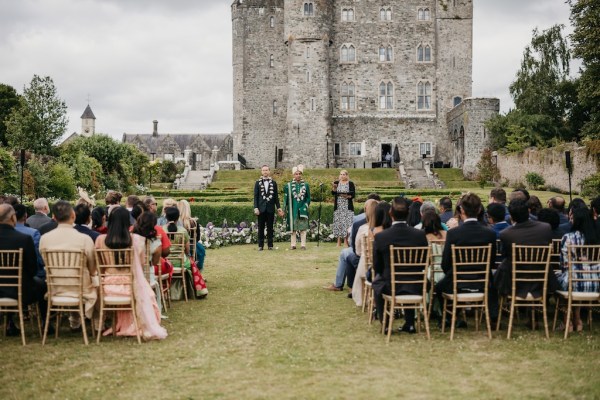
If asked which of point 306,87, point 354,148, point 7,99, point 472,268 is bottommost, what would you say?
point 472,268

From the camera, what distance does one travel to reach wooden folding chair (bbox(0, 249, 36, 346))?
8344 millimetres

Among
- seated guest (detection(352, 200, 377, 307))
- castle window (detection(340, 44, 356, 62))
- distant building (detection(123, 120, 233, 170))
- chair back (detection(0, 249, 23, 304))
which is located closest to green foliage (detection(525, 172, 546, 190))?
castle window (detection(340, 44, 356, 62))

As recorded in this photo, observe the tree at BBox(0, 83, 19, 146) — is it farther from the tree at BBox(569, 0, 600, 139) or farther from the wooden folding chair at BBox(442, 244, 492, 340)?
the wooden folding chair at BBox(442, 244, 492, 340)

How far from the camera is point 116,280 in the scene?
8.66m

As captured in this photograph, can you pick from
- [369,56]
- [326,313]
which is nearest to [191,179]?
[369,56]

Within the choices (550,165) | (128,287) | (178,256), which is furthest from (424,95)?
(128,287)

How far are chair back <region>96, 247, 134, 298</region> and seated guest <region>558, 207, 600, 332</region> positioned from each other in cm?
564

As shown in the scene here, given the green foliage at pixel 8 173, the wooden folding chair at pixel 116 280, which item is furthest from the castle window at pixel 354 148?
the wooden folding chair at pixel 116 280

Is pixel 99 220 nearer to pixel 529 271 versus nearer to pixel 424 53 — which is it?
pixel 529 271

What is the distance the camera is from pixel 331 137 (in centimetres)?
5478

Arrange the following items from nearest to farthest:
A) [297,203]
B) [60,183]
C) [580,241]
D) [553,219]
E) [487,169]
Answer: [580,241] → [553,219] → [297,203] → [60,183] → [487,169]

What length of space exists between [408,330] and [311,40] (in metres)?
46.7

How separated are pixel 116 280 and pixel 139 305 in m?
0.44

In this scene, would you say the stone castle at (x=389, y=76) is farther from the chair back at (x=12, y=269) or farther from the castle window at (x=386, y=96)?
the chair back at (x=12, y=269)
